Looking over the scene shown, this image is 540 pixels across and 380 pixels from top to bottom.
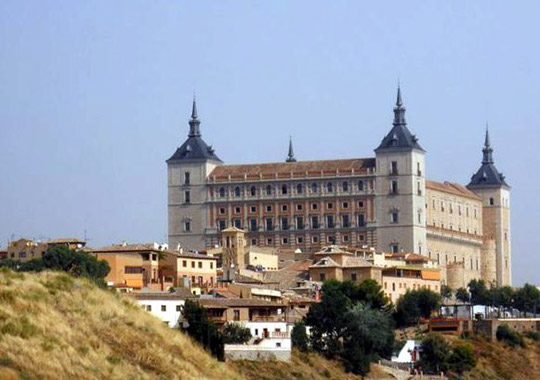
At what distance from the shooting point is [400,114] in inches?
5217

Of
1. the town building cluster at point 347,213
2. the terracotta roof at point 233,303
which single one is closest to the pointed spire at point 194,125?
the town building cluster at point 347,213

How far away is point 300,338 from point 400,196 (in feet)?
195

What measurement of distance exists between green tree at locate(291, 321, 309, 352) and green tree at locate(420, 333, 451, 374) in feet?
24.7

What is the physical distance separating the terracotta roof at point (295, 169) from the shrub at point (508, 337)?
40341 millimetres

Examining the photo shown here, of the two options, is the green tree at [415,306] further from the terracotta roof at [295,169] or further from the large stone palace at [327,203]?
the terracotta roof at [295,169]

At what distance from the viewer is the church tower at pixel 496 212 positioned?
13925 centimetres

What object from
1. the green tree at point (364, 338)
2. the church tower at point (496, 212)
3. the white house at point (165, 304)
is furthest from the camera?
the church tower at point (496, 212)

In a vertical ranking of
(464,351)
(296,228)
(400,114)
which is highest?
(400,114)

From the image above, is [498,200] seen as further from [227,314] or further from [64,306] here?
[64,306]

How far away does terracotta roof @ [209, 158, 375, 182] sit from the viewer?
128m

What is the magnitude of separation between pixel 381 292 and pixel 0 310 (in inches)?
2582

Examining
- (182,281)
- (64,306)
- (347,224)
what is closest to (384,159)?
(347,224)

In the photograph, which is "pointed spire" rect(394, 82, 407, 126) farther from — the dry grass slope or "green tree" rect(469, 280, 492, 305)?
the dry grass slope

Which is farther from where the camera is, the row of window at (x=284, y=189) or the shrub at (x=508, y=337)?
the row of window at (x=284, y=189)
